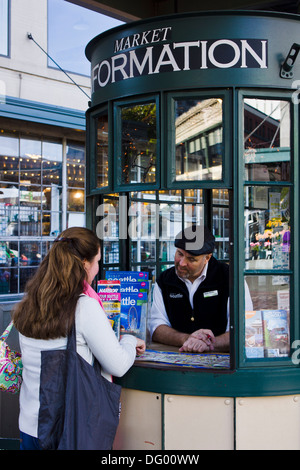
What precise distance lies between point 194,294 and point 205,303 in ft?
0.32

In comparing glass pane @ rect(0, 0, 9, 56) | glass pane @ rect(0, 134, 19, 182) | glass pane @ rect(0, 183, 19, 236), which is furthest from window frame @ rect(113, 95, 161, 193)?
glass pane @ rect(0, 0, 9, 56)

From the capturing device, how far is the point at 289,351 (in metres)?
2.84

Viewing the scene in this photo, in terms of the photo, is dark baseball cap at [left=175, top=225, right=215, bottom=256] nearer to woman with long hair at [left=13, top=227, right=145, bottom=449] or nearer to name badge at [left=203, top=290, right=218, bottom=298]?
name badge at [left=203, top=290, right=218, bottom=298]

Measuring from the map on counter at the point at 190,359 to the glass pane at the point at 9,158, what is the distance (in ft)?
23.1

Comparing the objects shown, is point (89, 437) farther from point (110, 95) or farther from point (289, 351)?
point (110, 95)

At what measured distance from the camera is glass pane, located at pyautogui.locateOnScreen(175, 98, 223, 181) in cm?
285

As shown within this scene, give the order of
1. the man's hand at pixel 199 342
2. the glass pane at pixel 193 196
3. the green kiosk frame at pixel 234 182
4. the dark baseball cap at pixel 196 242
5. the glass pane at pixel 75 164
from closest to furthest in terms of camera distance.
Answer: the green kiosk frame at pixel 234 182, the man's hand at pixel 199 342, the dark baseball cap at pixel 196 242, the glass pane at pixel 193 196, the glass pane at pixel 75 164

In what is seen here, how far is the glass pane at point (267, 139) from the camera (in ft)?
9.27

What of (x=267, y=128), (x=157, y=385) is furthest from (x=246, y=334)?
(x=267, y=128)

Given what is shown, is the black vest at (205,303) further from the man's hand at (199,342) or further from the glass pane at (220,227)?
the glass pane at (220,227)

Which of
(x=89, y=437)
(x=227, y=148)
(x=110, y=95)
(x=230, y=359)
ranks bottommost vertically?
(x=89, y=437)

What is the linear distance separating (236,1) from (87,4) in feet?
4.60

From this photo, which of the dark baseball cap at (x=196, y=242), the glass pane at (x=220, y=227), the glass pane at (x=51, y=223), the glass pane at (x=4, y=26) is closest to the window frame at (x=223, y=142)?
the dark baseball cap at (x=196, y=242)

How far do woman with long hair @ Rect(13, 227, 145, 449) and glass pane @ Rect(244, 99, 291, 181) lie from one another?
1.10m
